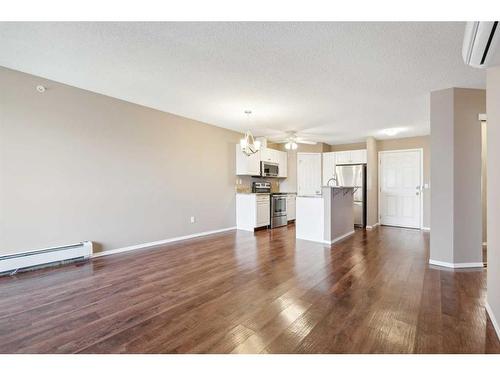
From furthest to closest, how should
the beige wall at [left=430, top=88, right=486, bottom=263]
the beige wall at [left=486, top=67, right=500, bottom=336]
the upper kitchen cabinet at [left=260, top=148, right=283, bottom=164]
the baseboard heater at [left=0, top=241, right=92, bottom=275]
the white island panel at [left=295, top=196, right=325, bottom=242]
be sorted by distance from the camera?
the upper kitchen cabinet at [left=260, top=148, right=283, bottom=164]
the white island panel at [left=295, top=196, right=325, bottom=242]
the beige wall at [left=430, top=88, right=486, bottom=263]
the baseboard heater at [left=0, top=241, right=92, bottom=275]
the beige wall at [left=486, top=67, right=500, bottom=336]

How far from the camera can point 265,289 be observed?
8.46 feet

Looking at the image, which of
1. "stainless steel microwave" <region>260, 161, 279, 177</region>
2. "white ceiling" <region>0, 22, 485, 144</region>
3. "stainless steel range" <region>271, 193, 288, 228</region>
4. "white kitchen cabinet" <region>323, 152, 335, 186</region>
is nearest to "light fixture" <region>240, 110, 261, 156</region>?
"white ceiling" <region>0, 22, 485, 144</region>

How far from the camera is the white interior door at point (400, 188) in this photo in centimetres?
636

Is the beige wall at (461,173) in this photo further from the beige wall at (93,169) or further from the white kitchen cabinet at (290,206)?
the beige wall at (93,169)

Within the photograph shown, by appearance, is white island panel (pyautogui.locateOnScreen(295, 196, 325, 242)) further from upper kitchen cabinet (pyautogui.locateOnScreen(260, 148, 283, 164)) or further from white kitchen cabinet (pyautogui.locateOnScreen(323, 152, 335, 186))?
white kitchen cabinet (pyautogui.locateOnScreen(323, 152, 335, 186))

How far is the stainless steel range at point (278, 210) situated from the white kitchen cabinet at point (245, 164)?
87 centimetres

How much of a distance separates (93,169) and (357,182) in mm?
6213

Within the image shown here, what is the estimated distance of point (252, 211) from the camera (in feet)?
19.5

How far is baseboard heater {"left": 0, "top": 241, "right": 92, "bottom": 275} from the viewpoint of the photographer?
9.78 ft

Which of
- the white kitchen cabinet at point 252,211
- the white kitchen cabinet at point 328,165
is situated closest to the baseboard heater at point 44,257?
the white kitchen cabinet at point 252,211

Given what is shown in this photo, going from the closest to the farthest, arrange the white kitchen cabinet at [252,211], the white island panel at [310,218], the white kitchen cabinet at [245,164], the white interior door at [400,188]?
the white island panel at [310,218] → the white kitchen cabinet at [252,211] → the white kitchen cabinet at [245,164] → the white interior door at [400,188]

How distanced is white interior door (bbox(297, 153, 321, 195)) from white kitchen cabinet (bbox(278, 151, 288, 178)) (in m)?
0.37
